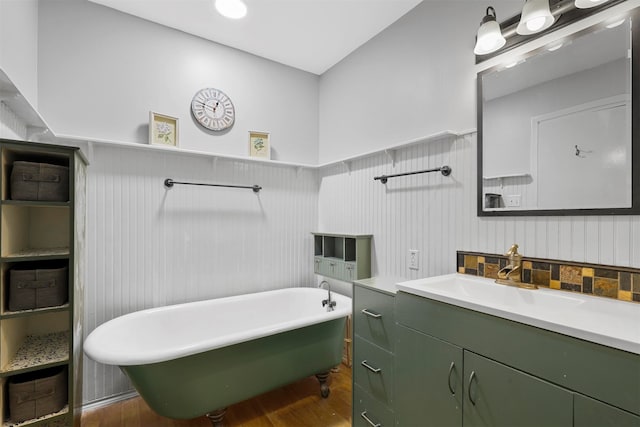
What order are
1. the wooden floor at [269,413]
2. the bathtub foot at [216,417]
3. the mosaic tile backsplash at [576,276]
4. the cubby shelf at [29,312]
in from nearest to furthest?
the mosaic tile backsplash at [576,276], the cubby shelf at [29,312], the bathtub foot at [216,417], the wooden floor at [269,413]

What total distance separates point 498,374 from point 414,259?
1.06m

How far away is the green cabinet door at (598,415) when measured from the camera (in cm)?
80

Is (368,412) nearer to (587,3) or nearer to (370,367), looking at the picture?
(370,367)

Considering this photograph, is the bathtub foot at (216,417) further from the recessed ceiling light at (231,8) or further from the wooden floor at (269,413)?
the recessed ceiling light at (231,8)

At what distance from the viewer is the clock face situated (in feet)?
8.23

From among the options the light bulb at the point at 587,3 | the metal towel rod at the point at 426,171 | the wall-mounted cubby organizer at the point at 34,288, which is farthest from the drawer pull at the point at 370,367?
the light bulb at the point at 587,3

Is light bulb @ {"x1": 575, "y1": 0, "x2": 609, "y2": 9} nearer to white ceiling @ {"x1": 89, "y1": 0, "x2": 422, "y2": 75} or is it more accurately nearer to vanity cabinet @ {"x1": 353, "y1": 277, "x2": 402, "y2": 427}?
white ceiling @ {"x1": 89, "y1": 0, "x2": 422, "y2": 75}

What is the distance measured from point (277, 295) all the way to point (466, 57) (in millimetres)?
2310

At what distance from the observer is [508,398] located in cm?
105

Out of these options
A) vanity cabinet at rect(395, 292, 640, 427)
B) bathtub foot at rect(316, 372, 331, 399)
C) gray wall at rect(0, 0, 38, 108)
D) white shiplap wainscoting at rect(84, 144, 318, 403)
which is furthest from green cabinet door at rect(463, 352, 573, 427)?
gray wall at rect(0, 0, 38, 108)

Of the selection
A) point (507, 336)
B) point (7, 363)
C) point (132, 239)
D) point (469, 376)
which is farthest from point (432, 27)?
point (7, 363)

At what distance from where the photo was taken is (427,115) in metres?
2.06

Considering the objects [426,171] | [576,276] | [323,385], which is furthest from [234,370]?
[576,276]

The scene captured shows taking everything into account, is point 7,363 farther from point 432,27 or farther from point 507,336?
point 432,27
